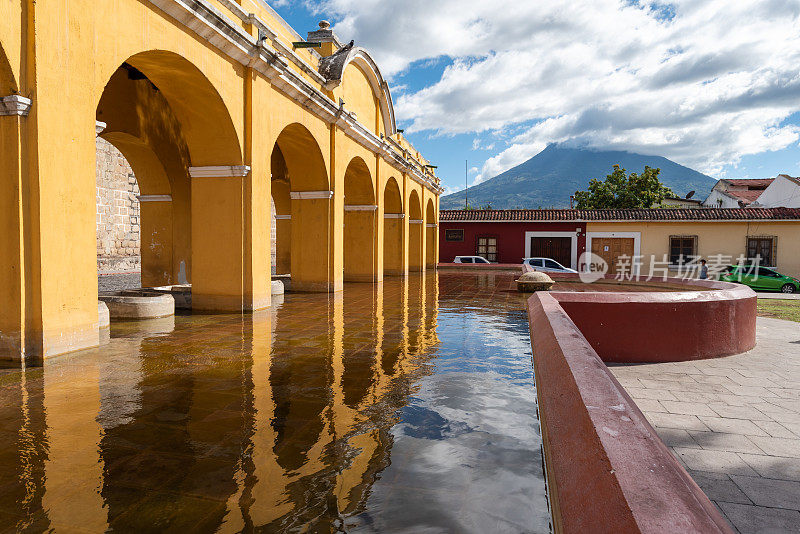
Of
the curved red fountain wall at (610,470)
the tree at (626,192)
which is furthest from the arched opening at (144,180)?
the tree at (626,192)

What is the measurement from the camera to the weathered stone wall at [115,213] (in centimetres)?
1360

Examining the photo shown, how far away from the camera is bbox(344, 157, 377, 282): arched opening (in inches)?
529

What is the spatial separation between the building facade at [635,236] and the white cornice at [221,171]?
2128cm

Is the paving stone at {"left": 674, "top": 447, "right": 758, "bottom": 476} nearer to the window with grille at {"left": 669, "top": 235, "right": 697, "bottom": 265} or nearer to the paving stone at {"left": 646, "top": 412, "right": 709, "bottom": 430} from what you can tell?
the paving stone at {"left": 646, "top": 412, "right": 709, "bottom": 430}

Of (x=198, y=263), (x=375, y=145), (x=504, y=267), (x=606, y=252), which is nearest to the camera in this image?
(x=198, y=263)

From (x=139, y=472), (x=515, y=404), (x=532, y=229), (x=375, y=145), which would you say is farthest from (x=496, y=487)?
(x=532, y=229)

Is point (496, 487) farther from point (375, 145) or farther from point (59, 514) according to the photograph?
point (375, 145)

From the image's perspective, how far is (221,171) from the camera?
288 inches

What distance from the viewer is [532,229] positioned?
27047mm

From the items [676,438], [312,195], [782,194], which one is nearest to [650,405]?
[676,438]

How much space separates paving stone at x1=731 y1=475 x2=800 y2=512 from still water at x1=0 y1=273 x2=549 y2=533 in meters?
1.34

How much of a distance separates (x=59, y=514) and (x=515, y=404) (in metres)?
2.53

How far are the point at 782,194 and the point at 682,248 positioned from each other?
8968mm

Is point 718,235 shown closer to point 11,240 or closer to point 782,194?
point 782,194
